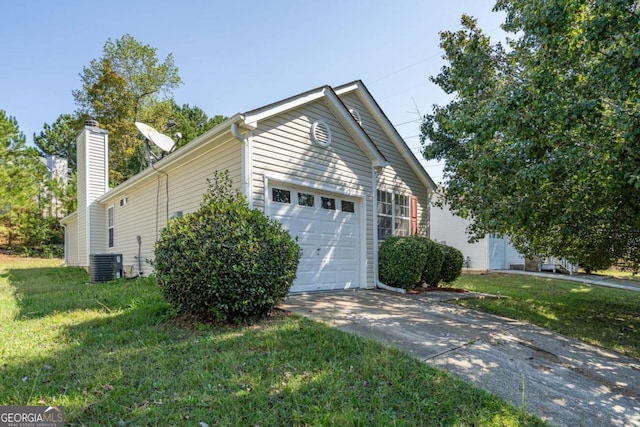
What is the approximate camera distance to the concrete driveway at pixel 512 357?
10.4ft

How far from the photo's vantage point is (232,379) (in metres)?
3.22

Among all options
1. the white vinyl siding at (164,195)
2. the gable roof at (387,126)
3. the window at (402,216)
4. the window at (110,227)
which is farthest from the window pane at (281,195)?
the window at (110,227)

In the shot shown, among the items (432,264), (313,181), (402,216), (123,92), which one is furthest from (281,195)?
(123,92)

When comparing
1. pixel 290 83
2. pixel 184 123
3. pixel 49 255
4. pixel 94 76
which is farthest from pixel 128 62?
pixel 290 83

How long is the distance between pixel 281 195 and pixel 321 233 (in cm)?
130

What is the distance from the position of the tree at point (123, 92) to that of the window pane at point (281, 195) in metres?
19.9

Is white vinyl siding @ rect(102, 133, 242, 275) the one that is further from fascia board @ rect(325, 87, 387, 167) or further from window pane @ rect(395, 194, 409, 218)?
window pane @ rect(395, 194, 409, 218)

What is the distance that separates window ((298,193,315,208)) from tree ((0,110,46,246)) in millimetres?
19688

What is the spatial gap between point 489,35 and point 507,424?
371 inches

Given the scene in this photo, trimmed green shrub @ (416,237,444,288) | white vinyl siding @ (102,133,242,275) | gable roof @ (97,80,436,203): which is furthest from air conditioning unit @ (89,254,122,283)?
trimmed green shrub @ (416,237,444,288)

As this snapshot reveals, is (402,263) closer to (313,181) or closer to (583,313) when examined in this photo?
(313,181)

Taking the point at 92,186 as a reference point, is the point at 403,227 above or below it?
below

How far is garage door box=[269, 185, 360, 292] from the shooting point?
23.6ft

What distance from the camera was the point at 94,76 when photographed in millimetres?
23984
